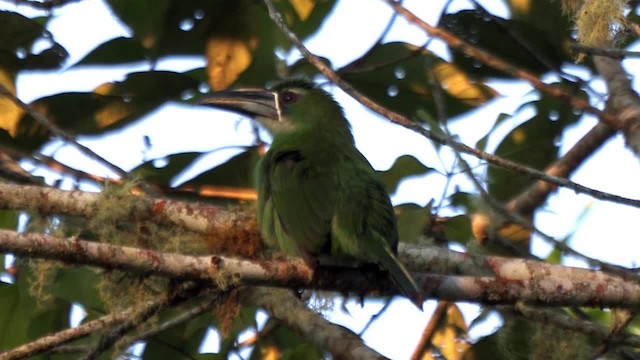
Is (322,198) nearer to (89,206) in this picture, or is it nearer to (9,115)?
(89,206)

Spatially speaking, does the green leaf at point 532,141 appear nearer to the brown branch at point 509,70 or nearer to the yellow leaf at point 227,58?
the brown branch at point 509,70

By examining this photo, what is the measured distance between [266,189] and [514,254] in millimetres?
1182

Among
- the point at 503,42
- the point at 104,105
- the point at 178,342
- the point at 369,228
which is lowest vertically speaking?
the point at 178,342

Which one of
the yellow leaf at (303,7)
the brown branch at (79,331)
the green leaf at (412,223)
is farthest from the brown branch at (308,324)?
the yellow leaf at (303,7)

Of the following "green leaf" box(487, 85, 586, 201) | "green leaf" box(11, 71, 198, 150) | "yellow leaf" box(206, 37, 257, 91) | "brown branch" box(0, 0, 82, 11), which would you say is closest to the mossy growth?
"green leaf" box(487, 85, 586, 201)

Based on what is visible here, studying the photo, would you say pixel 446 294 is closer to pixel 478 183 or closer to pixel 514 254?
pixel 478 183

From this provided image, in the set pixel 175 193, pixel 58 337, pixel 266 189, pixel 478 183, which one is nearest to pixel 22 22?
pixel 175 193

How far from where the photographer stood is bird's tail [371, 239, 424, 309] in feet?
12.0

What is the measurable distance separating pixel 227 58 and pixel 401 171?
83cm

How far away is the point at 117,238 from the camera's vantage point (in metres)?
4.34

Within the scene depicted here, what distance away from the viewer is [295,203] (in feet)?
13.8

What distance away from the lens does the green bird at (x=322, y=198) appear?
402 cm

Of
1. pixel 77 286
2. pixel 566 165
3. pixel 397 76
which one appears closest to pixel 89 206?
pixel 77 286

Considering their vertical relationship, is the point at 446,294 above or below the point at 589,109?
below
